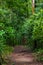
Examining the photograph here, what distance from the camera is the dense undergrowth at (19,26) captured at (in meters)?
12.9

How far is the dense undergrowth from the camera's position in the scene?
1287 cm

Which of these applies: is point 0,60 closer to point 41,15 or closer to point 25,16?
point 41,15

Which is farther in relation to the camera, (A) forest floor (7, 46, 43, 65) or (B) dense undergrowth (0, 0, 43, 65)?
(A) forest floor (7, 46, 43, 65)

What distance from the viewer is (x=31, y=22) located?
79.3 ft

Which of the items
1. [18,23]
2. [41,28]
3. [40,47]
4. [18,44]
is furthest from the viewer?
[18,44]

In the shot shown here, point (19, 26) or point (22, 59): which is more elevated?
point (22, 59)

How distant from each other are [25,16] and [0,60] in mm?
19002

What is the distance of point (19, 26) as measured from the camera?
105 ft

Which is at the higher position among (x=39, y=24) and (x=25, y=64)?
(x=39, y=24)

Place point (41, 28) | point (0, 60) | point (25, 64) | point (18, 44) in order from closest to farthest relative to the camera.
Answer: point (0, 60)
point (25, 64)
point (41, 28)
point (18, 44)

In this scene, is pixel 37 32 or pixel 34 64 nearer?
pixel 34 64

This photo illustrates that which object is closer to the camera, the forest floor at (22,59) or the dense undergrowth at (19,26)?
the dense undergrowth at (19,26)

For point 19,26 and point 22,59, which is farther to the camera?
point 19,26

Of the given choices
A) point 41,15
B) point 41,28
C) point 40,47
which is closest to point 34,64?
point 41,28
